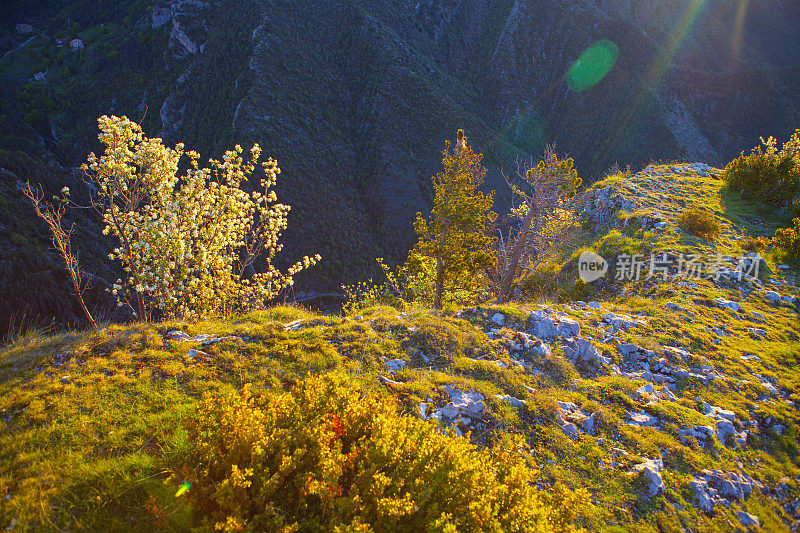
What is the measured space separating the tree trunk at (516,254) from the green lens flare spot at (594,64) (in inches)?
4709

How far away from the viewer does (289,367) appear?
18.0 ft

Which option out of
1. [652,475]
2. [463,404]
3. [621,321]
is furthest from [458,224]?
[652,475]

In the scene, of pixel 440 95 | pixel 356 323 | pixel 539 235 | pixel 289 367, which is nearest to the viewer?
pixel 289 367

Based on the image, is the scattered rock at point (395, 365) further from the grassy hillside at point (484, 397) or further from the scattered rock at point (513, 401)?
the scattered rock at point (513, 401)

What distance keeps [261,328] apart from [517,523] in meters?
5.19

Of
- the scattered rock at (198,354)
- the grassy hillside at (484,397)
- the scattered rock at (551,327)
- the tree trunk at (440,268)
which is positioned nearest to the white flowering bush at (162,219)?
the grassy hillside at (484,397)

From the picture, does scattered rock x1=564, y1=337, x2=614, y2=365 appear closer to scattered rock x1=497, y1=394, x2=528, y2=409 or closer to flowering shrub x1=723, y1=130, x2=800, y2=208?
scattered rock x1=497, y1=394, x2=528, y2=409

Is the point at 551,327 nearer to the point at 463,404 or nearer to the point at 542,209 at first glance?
the point at 463,404

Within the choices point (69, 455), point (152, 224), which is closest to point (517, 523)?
point (69, 455)

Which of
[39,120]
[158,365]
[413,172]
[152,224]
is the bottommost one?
[158,365]

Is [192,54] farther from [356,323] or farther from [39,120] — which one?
[356,323]

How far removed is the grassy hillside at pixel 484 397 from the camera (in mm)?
3414

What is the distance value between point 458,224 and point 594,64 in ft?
419

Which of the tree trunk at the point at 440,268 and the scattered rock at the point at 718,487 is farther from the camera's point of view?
the tree trunk at the point at 440,268
